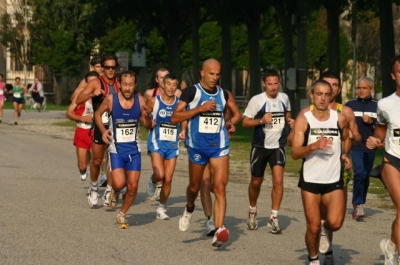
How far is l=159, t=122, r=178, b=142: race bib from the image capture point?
14961 millimetres

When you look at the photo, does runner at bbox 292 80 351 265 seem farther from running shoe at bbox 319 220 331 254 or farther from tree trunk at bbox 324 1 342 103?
tree trunk at bbox 324 1 342 103

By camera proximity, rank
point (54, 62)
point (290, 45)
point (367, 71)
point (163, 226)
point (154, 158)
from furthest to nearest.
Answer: point (367, 71)
point (54, 62)
point (290, 45)
point (154, 158)
point (163, 226)

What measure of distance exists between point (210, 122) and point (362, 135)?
3512mm

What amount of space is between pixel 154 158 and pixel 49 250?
153 inches

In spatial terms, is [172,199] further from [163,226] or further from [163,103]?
[163,226]

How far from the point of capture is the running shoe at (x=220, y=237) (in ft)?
36.9

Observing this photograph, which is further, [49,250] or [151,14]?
[151,14]

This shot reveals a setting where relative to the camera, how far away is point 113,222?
13.6m

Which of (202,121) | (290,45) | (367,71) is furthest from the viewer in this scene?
(367,71)

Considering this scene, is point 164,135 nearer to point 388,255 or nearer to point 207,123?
point 207,123

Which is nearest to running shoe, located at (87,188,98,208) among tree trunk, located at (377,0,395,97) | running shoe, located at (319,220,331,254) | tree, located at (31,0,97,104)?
running shoe, located at (319,220,331,254)

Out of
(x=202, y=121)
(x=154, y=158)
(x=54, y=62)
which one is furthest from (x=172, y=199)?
(x=54, y=62)

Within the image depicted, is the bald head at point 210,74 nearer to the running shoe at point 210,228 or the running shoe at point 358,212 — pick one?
the running shoe at point 210,228

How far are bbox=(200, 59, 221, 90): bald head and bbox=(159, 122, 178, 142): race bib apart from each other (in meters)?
2.95
